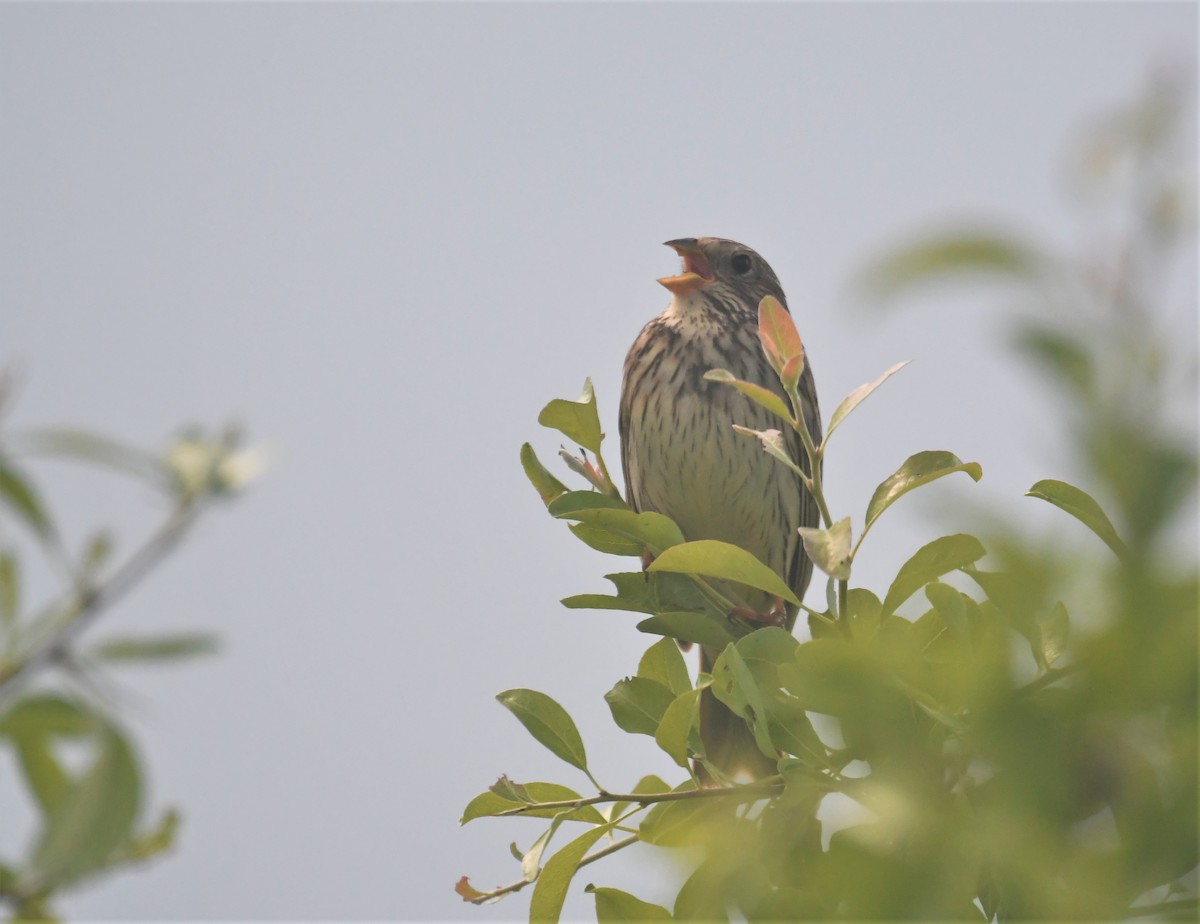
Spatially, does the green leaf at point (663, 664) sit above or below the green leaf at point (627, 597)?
below

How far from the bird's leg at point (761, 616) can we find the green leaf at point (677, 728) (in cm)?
39

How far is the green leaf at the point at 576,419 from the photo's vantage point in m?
2.98

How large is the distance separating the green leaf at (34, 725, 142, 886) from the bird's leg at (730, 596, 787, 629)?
6.47 feet

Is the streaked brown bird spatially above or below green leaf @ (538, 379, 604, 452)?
above

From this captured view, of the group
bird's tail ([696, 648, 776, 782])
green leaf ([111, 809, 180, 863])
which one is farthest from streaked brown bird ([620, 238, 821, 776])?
green leaf ([111, 809, 180, 863])

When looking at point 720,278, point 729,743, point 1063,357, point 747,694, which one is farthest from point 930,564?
point 720,278

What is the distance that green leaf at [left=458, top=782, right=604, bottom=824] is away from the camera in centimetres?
272

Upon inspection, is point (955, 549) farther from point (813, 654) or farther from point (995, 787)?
point (995, 787)

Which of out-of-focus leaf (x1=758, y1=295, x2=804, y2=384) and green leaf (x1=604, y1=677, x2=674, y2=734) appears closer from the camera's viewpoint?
out-of-focus leaf (x1=758, y1=295, x2=804, y2=384)

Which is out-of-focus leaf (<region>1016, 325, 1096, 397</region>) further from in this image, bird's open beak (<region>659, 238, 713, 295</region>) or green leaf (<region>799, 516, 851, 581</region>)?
bird's open beak (<region>659, 238, 713, 295</region>)

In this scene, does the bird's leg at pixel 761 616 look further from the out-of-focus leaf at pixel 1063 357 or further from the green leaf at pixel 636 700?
the out-of-focus leaf at pixel 1063 357

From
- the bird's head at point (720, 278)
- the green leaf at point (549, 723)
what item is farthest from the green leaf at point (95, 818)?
the bird's head at point (720, 278)

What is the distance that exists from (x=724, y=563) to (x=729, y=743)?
1523mm

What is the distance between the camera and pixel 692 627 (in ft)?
9.34
